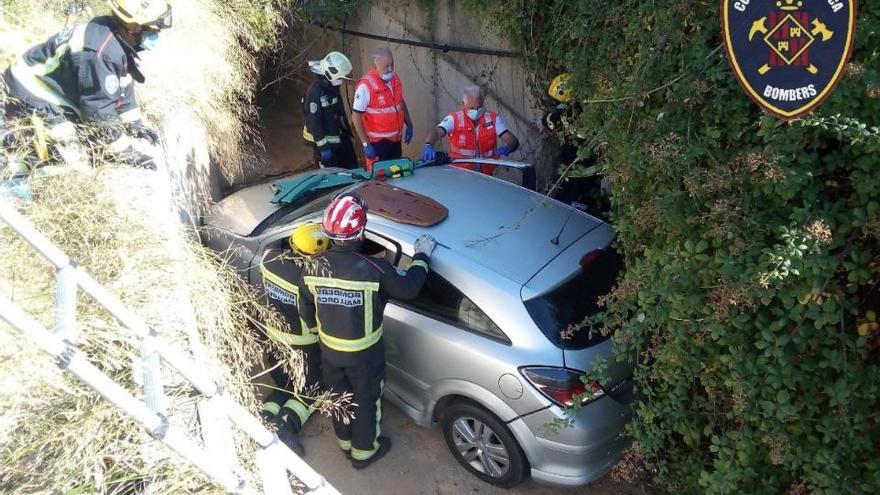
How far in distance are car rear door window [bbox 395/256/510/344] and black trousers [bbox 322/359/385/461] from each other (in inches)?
17.6

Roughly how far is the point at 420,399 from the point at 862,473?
2.41 metres

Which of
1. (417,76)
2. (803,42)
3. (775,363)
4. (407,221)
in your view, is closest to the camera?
(803,42)

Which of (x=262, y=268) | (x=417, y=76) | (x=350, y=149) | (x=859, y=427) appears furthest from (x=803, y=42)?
(x=417, y=76)

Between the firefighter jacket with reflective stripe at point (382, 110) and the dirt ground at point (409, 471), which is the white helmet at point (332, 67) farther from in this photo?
the dirt ground at point (409, 471)

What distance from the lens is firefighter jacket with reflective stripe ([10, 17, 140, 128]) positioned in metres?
4.05

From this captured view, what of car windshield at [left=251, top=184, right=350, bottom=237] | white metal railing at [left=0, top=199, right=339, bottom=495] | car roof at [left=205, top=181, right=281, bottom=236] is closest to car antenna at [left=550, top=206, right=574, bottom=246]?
car windshield at [left=251, top=184, right=350, bottom=237]

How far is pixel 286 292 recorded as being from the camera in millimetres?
4141

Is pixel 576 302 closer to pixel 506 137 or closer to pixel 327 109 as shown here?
pixel 506 137

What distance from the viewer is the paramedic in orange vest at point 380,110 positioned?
21.6 ft

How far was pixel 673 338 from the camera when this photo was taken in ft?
10.3

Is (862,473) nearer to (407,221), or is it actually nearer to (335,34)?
(407,221)

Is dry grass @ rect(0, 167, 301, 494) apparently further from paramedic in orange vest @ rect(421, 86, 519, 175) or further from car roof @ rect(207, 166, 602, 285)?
paramedic in orange vest @ rect(421, 86, 519, 175)

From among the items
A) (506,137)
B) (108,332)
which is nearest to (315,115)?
(506,137)

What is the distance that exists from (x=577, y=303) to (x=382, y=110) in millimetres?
3700
